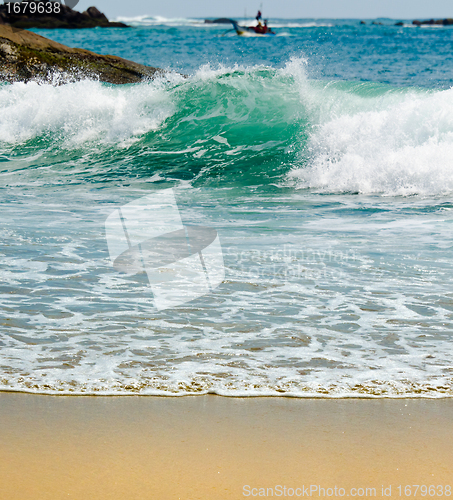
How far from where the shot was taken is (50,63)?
665 inches

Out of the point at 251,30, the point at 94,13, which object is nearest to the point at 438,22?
the point at 251,30

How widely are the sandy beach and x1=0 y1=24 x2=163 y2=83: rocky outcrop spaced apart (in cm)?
1505

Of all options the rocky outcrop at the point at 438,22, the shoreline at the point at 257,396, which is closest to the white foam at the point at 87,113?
the shoreline at the point at 257,396

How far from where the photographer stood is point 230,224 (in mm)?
6082

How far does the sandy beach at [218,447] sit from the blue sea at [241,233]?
0.15 metres

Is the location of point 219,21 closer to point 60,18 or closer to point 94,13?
point 94,13

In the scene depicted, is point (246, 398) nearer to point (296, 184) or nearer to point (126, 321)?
point (126, 321)

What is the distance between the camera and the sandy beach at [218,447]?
1.98m

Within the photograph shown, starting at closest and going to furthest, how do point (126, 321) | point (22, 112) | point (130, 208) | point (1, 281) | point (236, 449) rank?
point (236, 449) → point (126, 321) → point (1, 281) → point (130, 208) → point (22, 112)

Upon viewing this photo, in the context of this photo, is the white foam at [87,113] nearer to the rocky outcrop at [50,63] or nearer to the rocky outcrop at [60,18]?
the rocky outcrop at [50,63]

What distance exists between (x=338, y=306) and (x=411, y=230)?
2383 millimetres

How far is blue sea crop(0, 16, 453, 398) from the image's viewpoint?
2.96m

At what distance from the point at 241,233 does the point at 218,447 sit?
3.59 m

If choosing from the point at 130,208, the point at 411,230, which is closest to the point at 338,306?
the point at 411,230
